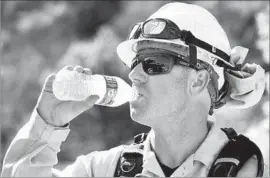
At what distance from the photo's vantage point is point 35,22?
7.80 meters

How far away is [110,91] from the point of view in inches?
113

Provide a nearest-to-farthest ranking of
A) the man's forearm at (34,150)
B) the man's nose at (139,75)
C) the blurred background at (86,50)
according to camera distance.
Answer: the man's forearm at (34,150) → the man's nose at (139,75) → the blurred background at (86,50)

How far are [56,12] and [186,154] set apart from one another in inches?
214

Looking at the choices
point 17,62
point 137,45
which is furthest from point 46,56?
point 137,45

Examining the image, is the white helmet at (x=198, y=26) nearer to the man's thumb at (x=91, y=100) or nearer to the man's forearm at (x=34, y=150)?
the man's thumb at (x=91, y=100)

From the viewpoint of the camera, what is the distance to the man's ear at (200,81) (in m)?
2.92

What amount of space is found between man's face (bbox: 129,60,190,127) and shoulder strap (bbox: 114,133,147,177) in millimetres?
148

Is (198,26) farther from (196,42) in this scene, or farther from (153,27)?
(153,27)

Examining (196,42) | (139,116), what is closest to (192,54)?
(196,42)

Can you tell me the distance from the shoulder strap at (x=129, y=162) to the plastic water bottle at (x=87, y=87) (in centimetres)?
24

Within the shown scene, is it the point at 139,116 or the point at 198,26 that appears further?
the point at 198,26

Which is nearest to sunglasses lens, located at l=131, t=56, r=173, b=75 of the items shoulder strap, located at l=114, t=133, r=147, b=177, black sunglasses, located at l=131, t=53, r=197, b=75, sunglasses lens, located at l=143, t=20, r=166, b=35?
black sunglasses, located at l=131, t=53, r=197, b=75

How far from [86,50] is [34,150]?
14.8ft

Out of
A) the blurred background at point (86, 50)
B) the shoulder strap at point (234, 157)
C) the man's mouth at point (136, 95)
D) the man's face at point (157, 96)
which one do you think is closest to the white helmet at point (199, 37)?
the man's face at point (157, 96)
